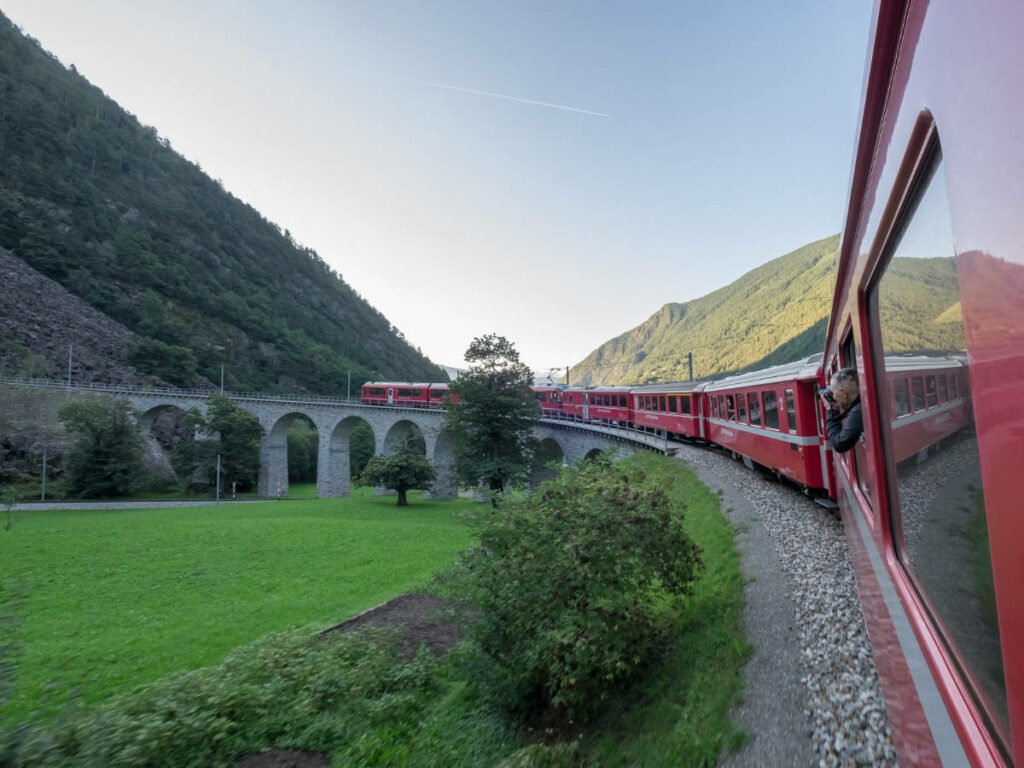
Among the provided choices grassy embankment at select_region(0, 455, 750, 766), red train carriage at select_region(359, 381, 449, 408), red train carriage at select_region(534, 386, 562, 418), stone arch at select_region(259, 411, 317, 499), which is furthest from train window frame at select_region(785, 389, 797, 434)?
stone arch at select_region(259, 411, 317, 499)

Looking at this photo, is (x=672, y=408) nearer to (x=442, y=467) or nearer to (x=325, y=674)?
(x=325, y=674)

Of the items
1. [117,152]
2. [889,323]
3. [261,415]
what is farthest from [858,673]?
[117,152]

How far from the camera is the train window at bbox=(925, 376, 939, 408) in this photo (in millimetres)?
990

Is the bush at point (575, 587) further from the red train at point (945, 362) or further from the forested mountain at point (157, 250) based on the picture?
the forested mountain at point (157, 250)

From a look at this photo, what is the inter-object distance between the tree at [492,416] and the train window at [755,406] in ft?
49.8

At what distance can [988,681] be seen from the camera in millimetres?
768

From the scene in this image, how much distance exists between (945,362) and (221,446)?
1662 inches

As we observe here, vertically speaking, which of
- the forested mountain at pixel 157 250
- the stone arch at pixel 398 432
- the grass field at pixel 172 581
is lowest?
the grass field at pixel 172 581

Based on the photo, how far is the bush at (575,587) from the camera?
15.3 ft

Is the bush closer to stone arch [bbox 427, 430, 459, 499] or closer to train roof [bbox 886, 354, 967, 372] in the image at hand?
train roof [bbox 886, 354, 967, 372]

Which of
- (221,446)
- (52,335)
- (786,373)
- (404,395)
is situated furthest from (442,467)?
(52,335)

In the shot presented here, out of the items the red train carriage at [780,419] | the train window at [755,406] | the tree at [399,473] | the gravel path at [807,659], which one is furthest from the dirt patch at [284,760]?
the tree at [399,473]

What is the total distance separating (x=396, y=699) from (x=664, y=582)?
3.55 metres

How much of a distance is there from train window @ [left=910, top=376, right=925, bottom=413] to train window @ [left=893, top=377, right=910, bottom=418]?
0.16ft
